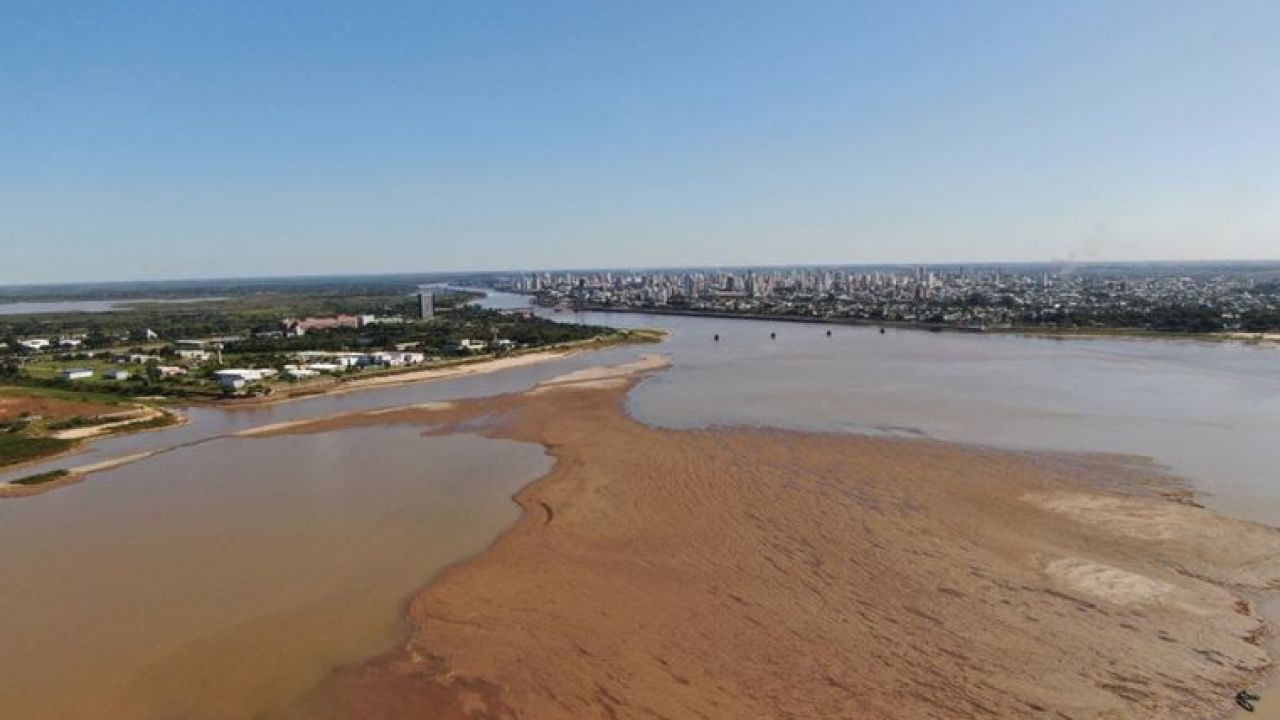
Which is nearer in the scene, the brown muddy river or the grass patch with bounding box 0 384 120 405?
the brown muddy river

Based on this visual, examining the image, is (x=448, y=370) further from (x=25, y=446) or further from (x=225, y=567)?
(x=225, y=567)

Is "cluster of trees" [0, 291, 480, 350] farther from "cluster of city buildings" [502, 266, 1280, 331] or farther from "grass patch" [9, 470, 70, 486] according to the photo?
"grass patch" [9, 470, 70, 486]

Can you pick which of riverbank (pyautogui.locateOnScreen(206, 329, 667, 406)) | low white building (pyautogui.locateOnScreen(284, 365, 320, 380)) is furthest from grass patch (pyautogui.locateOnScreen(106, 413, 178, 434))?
low white building (pyautogui.locateOnScreen(284, 365, 320, 380))

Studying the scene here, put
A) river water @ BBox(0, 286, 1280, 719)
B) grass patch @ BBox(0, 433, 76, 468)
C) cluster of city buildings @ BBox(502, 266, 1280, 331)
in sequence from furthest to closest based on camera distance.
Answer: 1. cluster of city buildings @ BBox(502, 266, 1280, 331)
2. grass patch @ BBox(0, 433, 76, 468)
3. river water @ BBox(0, 286, 1280, 719)

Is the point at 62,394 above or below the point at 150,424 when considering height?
above

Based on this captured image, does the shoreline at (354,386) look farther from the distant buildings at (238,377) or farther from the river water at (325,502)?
the distant buildings at (238,377)

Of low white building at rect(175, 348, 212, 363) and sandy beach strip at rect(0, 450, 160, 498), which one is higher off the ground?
low white building at rect(175, 348, 212, 363)

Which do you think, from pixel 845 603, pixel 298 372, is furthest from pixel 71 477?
pixel 845 603

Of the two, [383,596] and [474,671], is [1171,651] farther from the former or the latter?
[383,596]
